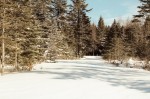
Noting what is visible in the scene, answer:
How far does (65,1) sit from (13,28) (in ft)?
118

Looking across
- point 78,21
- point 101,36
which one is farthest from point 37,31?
point 101,36

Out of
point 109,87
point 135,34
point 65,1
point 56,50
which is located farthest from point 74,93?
point 135,34

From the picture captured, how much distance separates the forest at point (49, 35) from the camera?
18203mm

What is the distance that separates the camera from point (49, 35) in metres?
35.7

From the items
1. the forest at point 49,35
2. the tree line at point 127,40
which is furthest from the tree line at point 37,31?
the tree line at point 127,40

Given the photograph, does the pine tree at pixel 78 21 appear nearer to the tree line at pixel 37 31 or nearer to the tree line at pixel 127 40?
the tree line at pixel 37 31

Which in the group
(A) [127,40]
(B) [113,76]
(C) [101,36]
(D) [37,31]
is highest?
(C) [101,36]

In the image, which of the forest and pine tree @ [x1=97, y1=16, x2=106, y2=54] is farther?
pine tree @ [x1=97, y1=16, x2=106, y2=54]

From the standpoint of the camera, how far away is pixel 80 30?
56250 mm

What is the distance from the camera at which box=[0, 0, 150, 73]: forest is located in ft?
59.7

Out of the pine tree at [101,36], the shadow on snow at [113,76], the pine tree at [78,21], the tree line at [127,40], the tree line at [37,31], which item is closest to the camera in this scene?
the shadow on snow at [113,76]

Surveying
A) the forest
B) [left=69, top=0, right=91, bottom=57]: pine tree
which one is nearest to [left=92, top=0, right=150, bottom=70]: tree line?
the forest

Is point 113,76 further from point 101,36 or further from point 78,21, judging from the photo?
point 101,36

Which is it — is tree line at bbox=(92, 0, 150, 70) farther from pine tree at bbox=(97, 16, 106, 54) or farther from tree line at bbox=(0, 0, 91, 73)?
tree line at bbox=(0, 0, 91, 73)
